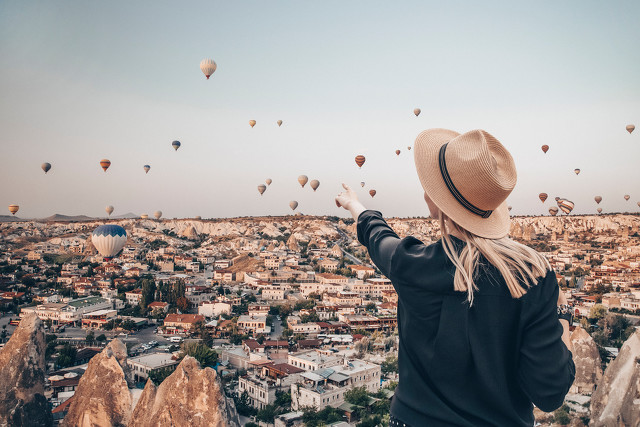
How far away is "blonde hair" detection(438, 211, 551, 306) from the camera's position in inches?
21.7

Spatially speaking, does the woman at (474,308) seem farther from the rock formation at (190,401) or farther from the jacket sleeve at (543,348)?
the rock formation at (190,401)

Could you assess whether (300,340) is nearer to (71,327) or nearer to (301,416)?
(301,416)

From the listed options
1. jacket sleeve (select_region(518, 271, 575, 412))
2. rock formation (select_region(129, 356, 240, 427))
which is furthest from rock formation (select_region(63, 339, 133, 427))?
jacket sleeve (select_region(518, 271, 575, 412))

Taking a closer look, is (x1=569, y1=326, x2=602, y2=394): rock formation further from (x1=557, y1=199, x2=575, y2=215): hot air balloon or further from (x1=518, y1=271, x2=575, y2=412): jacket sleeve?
(x1=557, y1=199, x2=575, y2=215): hot air balloon

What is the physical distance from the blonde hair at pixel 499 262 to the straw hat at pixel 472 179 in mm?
15

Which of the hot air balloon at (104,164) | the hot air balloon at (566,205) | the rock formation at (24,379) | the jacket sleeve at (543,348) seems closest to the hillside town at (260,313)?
the jacket sleeve at (543,348)

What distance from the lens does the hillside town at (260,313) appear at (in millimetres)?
8094

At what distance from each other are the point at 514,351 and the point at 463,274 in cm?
13

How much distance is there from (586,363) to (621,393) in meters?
2.41

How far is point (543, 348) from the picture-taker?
1.87ft

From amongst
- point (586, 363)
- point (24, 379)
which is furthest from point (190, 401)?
point (586, 363)

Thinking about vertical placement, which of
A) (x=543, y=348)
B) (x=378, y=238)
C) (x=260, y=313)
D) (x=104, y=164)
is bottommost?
(x=260, y=313)

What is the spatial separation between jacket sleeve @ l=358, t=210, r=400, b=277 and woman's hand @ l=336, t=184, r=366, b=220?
0.03m

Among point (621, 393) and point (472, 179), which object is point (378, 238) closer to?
point (472, 179)
